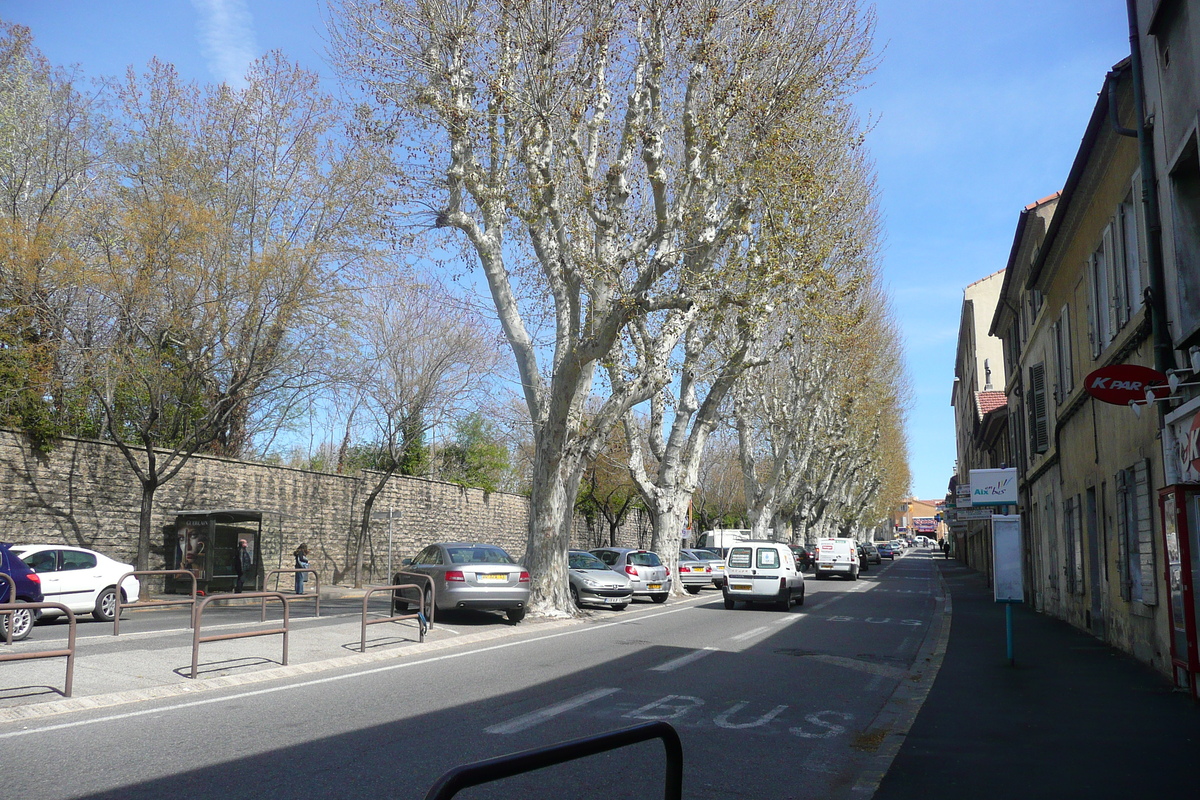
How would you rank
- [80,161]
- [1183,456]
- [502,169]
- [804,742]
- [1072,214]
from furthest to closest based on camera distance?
1. [80,161]
2. [502,169]
3. [1072,214]
4. [1183,456]
5. [804,742]

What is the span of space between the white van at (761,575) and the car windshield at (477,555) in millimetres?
7223

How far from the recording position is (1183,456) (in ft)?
31.2

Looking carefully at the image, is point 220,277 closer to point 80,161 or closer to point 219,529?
point 80,161

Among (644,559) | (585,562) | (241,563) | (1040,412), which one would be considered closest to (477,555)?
(585,562)

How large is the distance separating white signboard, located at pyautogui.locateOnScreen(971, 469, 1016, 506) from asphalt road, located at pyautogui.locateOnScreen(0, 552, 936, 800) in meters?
7.25

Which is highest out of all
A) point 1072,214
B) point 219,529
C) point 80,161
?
point 80,161

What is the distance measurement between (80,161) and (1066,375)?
22.4m

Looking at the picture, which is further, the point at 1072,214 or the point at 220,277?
the point at 220,277

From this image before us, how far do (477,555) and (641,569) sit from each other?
9374 mm

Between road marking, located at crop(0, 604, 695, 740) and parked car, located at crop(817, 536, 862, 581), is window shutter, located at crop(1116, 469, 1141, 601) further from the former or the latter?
parked car, located at crop(817, 536, 862, 581)

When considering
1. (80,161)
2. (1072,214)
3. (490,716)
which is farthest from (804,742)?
(80,161)

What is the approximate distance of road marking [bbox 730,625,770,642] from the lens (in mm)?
16094

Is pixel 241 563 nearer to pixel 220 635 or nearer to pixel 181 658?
pixel 181 658

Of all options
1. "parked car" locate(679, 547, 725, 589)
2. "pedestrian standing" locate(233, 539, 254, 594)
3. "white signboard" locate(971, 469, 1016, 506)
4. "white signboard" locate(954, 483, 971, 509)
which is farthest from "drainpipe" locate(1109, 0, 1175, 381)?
"parked car" locate(679, 547, 725, 589)
